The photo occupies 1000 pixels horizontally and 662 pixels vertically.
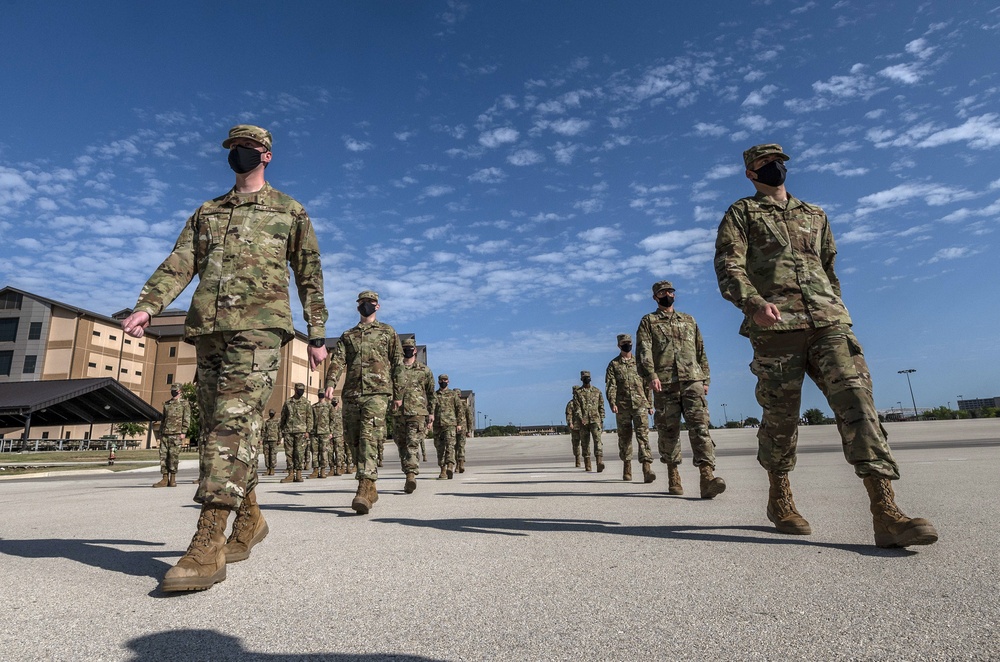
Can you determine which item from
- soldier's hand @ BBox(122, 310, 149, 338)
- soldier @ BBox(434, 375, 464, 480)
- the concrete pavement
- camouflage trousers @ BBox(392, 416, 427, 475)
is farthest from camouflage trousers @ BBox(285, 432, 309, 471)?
soldier's hand @ BBox(122, 310, 149, 338)

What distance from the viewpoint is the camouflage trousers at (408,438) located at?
316 inches

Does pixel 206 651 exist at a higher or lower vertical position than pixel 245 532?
lower

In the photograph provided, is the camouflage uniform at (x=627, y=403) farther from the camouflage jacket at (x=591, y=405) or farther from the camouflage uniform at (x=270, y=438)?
the camouflage uniform at (x=270, y=438)

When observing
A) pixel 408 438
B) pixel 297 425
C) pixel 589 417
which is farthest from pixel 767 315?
pixel 297 425

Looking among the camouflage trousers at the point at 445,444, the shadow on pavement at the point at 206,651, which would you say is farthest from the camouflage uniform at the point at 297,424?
the shadow on pavement at the point at 206,651

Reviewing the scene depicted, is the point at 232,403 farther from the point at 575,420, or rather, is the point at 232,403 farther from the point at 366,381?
the point at 575,420

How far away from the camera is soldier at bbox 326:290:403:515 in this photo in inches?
247

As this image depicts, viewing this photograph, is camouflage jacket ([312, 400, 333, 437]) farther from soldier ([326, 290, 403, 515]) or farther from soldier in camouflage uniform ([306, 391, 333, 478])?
soldier ([326, 290, 403, 515])

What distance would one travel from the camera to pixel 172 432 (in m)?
11.6

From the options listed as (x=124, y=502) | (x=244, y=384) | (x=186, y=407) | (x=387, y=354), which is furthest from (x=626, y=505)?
(x=186, y=407)

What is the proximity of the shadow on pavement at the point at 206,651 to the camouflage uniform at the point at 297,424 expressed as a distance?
10501 mm

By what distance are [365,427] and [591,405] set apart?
22.6 feet

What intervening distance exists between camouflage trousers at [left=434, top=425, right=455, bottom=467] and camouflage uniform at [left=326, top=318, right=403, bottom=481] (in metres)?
4.76

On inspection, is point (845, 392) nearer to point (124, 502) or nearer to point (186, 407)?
point (124, 502)
